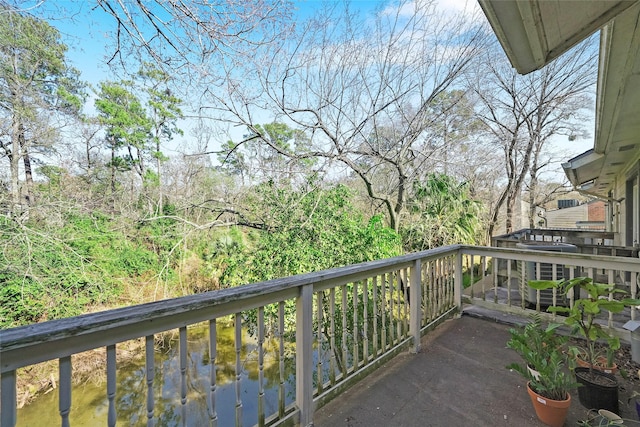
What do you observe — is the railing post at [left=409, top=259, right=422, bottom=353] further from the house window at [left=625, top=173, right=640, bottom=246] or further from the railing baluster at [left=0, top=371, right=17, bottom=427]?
the house window at [left=625, top=173, right=640, bottom=246]

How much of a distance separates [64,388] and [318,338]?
4.33 ft

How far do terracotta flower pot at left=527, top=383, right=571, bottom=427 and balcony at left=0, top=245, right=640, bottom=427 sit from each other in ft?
0.30

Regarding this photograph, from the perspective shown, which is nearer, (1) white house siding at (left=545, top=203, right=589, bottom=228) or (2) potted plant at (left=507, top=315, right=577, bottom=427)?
(2) potted plant at (left=507, top=315, right=577, bottom=427)

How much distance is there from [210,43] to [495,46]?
6.19 metres

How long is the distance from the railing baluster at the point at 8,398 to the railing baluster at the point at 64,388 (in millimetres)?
108

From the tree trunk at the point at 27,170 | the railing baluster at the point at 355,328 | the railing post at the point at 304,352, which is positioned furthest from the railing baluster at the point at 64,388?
the tree trunk at the point at 27,170

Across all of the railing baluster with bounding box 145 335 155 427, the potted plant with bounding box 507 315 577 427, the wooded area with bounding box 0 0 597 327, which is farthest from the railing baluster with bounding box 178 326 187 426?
the wooded area with bounding box 0 0 597 327

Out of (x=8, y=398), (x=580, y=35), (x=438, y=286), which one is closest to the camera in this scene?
(x=8, y=398)

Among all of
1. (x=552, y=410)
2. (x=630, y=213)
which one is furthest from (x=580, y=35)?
(x=630, y=213)

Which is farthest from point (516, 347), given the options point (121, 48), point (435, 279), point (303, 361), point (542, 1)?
point (121, 48)

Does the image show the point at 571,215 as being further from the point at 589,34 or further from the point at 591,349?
the point at 589,34

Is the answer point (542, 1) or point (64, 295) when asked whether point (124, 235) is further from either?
point (542, 1)

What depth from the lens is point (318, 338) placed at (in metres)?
1.97

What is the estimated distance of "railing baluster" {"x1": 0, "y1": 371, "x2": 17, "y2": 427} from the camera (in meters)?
0.87
